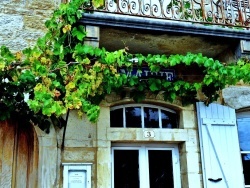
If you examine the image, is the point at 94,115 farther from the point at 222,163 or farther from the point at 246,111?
the point at 246,111

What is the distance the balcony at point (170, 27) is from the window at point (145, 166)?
157cm

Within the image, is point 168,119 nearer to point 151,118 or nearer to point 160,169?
point 151,118

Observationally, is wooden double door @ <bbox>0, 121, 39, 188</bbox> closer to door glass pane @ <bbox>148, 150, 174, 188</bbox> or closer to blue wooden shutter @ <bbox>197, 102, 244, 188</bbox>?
door glass pane @ <bbox>148, 150, 174, 188</bbox>

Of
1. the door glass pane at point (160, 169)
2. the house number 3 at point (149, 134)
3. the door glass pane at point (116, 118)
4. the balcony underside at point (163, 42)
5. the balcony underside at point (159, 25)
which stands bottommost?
the door glass pane at point (160, 169)

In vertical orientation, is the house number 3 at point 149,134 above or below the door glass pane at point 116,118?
below

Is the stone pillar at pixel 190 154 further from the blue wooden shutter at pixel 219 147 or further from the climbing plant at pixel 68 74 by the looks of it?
the climbing plant at pixel 68 74

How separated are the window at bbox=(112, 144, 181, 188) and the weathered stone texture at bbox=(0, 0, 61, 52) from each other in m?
2.14

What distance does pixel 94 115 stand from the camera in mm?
4082

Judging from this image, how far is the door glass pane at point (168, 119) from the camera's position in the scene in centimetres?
610

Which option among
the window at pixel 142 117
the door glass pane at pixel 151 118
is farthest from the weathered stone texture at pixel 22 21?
the door glass pane at pixel 151 118

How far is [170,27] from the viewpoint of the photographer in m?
5.37

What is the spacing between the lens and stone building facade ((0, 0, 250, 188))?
5.16 meters

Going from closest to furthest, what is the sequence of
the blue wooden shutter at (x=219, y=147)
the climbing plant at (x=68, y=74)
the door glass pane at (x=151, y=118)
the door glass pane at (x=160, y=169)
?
the climbing plant at (x=68, y=74) → the blue wooden shutter at (x=219, y=147) → the door glass pane at (x=160, y=169) → the door glass pane at (x=151, y=118)

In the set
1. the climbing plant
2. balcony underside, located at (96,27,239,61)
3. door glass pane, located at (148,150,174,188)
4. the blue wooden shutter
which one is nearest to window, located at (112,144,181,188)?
door glass pane, located at (148,150,174,188)
